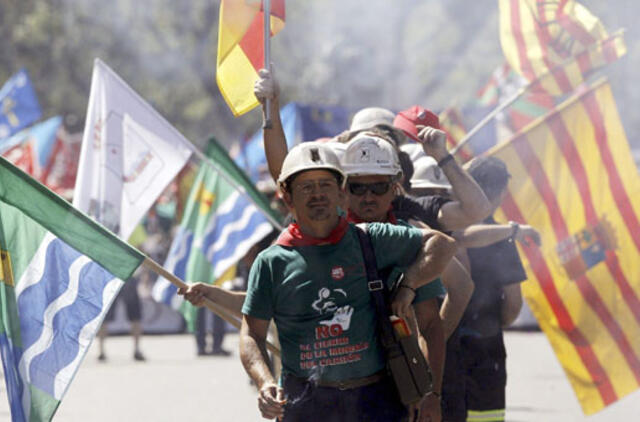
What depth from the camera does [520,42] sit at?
7867 millimetres

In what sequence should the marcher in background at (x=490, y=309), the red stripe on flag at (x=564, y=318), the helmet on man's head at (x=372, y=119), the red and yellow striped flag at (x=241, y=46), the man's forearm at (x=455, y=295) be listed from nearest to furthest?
the man's forearm at (x=455, y=295) < the red and yellow striped flag at (x=241, y=46) < the helmet on man's head at (x=372, y=119) < the marcher in background at (x=490, y=309) < the red stripe on flag at (x=564, y=318)

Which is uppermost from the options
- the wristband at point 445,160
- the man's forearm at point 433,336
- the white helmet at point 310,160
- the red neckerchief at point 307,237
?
the wristband at point 445,160

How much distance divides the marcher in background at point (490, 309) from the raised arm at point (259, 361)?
6.18ft

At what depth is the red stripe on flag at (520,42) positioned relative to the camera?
7.77 m

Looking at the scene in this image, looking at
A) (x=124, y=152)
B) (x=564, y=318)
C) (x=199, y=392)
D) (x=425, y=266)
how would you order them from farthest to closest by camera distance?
(x=199, y=392), (x=124, y=152), (x=564, y=318), (x=425, y=266)

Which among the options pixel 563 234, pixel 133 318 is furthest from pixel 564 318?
pixel 133 318

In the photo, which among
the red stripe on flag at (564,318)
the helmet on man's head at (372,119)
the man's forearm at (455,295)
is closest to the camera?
the man's forearm at (455,295)

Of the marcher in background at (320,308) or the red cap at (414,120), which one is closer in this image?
the marcher in background at (320,308)

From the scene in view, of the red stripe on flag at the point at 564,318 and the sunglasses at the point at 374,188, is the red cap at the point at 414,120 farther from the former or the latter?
the red stripe on flag at the point at 564,318

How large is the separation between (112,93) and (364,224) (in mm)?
3773

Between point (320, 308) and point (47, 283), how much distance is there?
4.30 feet

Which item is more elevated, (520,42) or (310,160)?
(520,42)

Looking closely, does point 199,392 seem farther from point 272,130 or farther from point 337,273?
point 337,273

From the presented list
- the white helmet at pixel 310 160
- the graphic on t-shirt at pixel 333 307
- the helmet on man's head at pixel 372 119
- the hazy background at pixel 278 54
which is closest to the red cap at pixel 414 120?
the helmet on man's head at pixel 372 119
